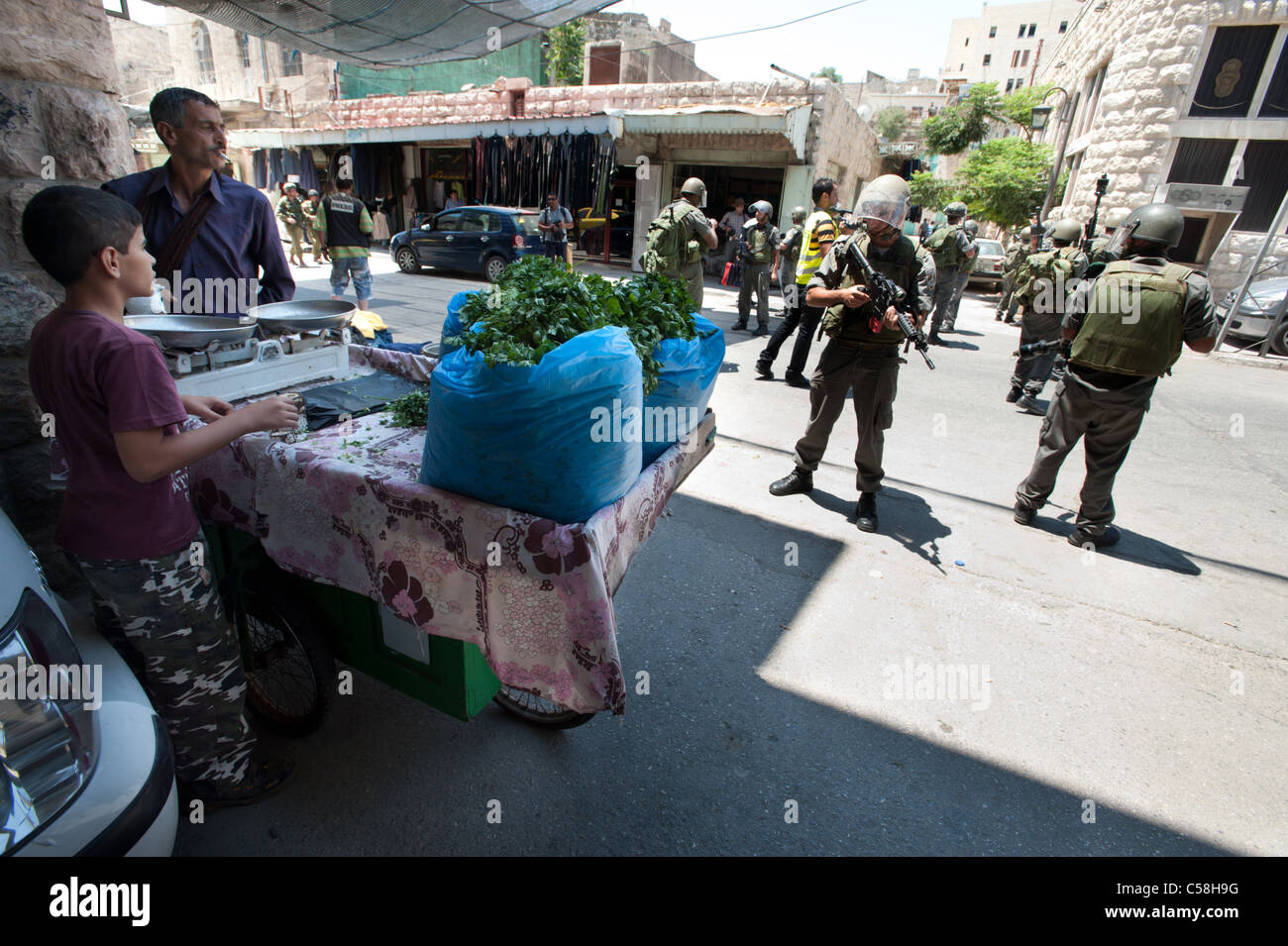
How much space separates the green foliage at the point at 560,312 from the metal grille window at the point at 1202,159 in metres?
17.0

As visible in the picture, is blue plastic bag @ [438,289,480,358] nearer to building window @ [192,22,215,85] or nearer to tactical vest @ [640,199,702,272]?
tactical vest @ [640,199,702,272]

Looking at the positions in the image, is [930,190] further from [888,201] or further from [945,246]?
[888,201]

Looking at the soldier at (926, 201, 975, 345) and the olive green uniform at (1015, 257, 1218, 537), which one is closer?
the olive green uniform at (1015, 257, 1218, 537)

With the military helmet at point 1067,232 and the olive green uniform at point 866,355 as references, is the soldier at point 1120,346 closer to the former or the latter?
the olive green uniform at point 866,355

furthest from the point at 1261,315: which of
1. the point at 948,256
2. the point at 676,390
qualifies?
the point at 676,390

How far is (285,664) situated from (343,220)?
7.73 meters

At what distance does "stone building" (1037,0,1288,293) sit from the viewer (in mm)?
12836

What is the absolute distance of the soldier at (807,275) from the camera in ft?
21.3

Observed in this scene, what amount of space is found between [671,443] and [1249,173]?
18.2 metres

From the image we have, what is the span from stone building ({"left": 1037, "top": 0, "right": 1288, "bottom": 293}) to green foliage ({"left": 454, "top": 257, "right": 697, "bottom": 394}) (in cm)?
1613

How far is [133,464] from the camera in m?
1.52

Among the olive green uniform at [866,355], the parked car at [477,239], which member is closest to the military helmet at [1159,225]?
the olive green uniform at [866,355]

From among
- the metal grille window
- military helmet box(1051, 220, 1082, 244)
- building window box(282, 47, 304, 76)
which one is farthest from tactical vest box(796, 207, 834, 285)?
building window box(282, 47, 304, 76)

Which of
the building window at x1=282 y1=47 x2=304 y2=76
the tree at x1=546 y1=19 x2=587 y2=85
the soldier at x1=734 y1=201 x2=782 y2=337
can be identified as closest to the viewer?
the soldier at x1=734 y1=201 x2=782 y2=337
